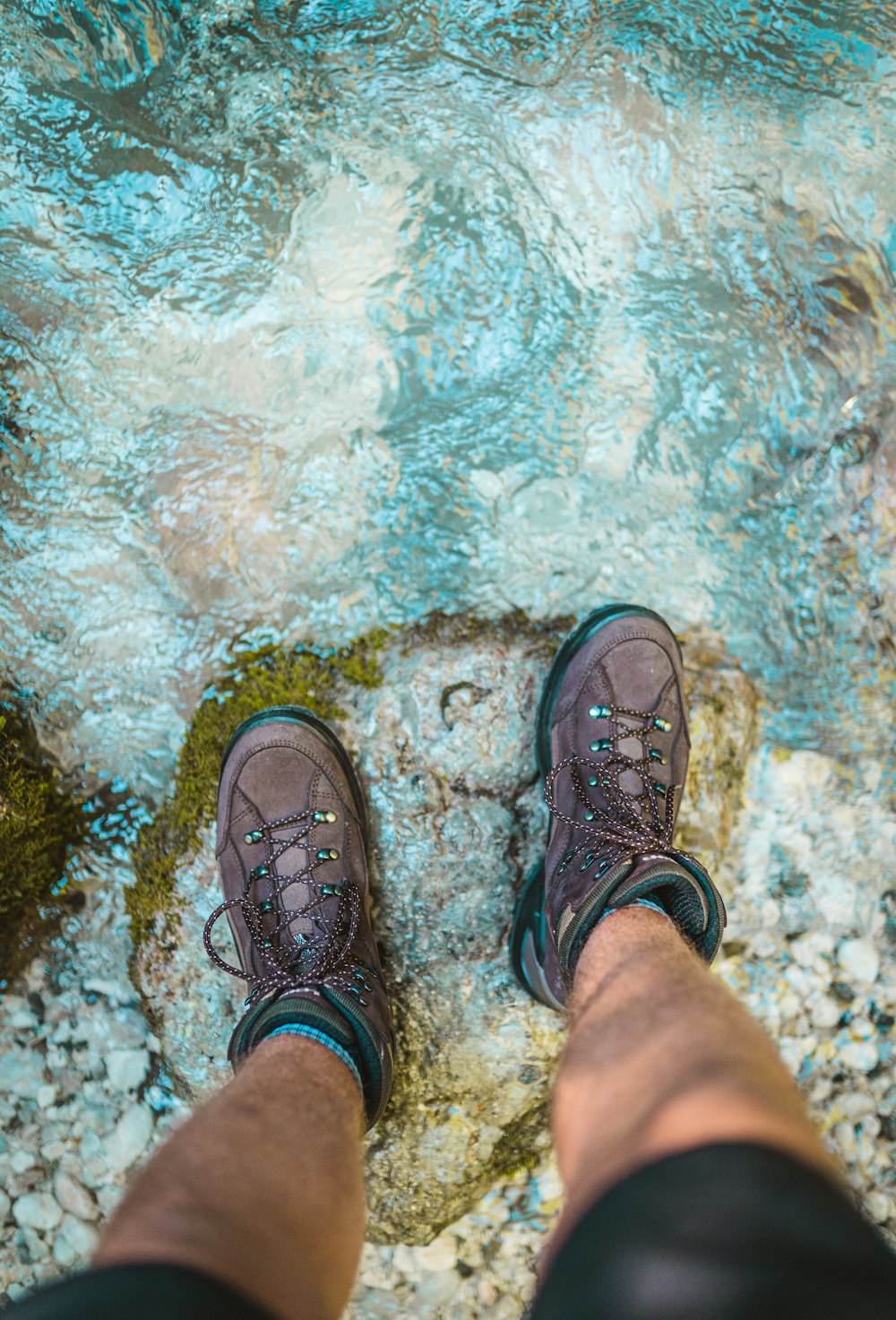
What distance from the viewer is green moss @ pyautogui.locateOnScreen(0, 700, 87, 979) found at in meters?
2.26

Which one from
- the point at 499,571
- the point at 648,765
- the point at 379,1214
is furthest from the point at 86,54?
the point at 379,1214

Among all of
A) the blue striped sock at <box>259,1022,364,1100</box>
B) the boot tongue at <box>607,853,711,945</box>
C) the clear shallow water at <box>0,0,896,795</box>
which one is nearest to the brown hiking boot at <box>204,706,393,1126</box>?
the blue striped sock at <box>259,1022,364,1100</box>

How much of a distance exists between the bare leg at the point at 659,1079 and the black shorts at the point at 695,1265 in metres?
0.05

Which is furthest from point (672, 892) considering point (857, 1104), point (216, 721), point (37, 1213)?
point (37, 1213)

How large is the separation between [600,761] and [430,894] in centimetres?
62

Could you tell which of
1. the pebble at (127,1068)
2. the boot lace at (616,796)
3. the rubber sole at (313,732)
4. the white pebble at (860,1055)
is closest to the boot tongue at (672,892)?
the boot lace at (616,796)

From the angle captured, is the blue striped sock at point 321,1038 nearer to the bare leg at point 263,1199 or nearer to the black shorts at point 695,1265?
the bare leg at point 263,1199

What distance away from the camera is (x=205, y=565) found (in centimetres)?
229

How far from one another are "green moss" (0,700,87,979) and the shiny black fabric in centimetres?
187

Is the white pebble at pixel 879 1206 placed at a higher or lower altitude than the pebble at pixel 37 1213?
higher

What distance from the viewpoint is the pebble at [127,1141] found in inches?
91.0

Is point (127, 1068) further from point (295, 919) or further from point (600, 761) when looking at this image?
point (600, 761)

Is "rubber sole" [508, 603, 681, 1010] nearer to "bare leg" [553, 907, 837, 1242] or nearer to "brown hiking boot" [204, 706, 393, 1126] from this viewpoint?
"brown hiking boot" [204, 706, 393, 1126]

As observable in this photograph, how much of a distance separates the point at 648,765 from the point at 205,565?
1412mm
